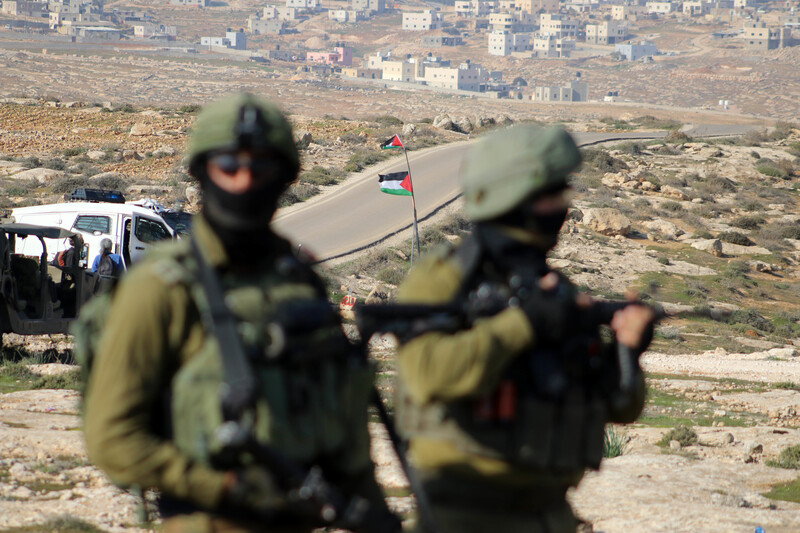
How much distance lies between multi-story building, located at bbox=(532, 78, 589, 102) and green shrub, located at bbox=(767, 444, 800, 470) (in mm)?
125397

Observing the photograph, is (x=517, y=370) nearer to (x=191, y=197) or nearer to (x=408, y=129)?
(x=191, y=197)

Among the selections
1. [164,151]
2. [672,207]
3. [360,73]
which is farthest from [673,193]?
[360,73]

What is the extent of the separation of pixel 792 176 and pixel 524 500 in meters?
45.8

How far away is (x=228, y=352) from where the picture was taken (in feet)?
6.55

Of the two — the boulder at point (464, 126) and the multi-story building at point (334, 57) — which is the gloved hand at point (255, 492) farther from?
the multi-story building at point (334, 57)

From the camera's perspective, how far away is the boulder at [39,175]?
3039 centimetres

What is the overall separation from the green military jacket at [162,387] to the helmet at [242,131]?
0.22m

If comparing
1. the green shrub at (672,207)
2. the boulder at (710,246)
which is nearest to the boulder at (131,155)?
the green shrub at (672,207)

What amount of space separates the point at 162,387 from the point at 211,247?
332 millimetres

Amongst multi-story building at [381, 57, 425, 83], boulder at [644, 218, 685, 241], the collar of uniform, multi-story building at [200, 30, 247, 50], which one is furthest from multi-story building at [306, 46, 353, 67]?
the collar of uniform

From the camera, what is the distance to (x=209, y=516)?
2096 mm

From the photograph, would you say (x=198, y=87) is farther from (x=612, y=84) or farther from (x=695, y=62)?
(x=695, y=62)

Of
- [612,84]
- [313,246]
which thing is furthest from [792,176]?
[612,84]

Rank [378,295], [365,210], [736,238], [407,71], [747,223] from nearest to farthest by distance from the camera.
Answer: [378,295]
[365,210]
[736,238]
[747,223]
[407,71]
